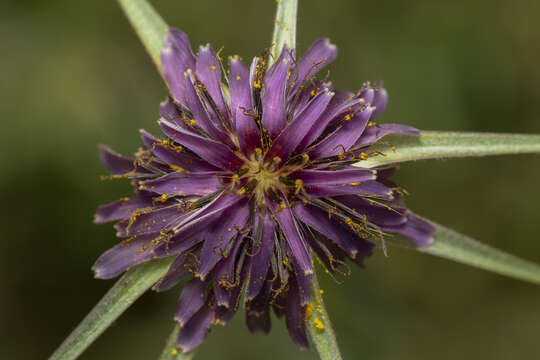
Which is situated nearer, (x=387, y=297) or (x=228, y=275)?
(x=228, y=275)

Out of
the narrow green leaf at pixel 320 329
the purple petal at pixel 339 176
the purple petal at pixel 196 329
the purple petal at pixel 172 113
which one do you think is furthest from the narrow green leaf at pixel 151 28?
the narrow green leaf at pixel 320 329

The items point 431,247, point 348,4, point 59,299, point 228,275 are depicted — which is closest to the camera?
point 228,275

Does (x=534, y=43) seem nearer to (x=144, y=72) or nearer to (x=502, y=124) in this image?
(x=502, y=124)

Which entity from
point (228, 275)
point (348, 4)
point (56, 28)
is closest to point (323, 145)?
point (228, 275)

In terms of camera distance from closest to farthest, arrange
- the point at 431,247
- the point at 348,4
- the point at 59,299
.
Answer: the point at 431,247
the point at 59,299
the point at 348,4

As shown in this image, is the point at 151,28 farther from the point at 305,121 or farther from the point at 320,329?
the point at 320,329

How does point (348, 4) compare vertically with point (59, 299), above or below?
above
